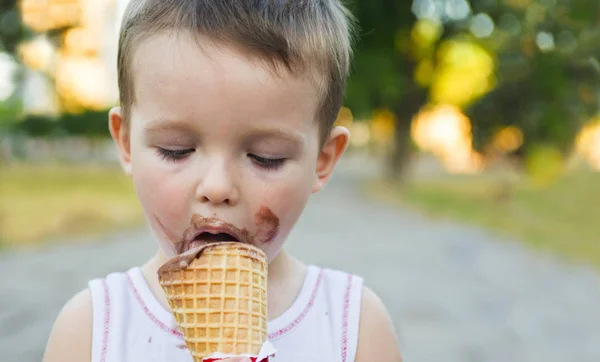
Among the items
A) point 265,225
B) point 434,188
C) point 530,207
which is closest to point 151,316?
point 265,225

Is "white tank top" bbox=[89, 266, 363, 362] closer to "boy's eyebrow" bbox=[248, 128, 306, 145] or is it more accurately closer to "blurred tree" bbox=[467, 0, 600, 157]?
"boy's eyebrow" bbox=[248, 128, 306, 145]

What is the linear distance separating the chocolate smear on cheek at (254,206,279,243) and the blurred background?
79cm

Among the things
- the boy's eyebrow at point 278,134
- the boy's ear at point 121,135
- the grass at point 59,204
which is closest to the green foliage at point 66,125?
the grass at point 59,204

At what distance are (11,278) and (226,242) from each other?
5.75 meters

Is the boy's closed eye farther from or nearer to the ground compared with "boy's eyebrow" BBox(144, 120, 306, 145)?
nearer to the ground

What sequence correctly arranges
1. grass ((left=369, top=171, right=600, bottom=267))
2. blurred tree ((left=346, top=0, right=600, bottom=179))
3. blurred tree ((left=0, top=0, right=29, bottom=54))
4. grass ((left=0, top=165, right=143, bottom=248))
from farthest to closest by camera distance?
grass ((left=369, top=171, right=600, bottom=267))
grass ((left=0, top=165, right=143, bottom=248))
blurred tree ((left=0, top=0, right=29, bottom=54))
blurred tree ((left=346, top=0, right=600, bottom=179))

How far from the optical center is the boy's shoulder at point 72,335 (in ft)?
5.56

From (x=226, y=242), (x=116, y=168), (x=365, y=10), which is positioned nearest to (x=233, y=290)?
(x=226, y=242)

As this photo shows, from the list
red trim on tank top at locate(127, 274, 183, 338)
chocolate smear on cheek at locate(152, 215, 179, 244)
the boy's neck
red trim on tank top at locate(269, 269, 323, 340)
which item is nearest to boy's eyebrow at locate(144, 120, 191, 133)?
chocolate smear on cheek at locate(152, 215, 179, 244)

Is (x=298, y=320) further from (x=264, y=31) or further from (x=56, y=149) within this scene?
(x=56, y=149)

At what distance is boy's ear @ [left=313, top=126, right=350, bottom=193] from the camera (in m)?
1.78

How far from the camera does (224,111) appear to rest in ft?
4.68

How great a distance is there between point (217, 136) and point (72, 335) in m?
0.70

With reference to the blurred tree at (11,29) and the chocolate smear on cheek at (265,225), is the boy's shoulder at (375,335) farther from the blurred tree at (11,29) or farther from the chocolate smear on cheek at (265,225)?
the blurred tree at (11,29)
